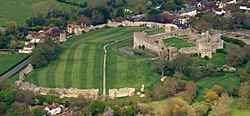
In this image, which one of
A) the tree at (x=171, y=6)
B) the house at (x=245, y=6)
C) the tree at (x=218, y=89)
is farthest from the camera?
the tree at (x=171, y=6)

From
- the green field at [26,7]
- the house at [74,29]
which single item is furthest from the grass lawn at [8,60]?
the green field at [26,7]

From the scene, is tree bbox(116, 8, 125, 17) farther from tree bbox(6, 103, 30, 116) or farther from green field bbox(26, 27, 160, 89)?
tree bbox(6, 103, 30, 116)

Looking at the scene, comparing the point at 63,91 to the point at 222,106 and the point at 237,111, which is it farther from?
the point at 237,111

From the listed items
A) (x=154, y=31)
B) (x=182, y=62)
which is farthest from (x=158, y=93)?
(x=154, y=31)

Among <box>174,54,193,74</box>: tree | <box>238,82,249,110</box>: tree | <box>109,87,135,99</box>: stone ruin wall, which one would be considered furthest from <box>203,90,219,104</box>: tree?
<box>174,54,193,74</box>: tree

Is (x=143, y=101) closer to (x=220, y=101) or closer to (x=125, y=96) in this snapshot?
(x=125, y=96)

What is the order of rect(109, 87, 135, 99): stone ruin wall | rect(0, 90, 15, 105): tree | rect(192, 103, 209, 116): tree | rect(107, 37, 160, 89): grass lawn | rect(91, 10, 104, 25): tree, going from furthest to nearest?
rect(91, 10, 104, 25): tree, rect(107, 37, 160, 89): grass lawn, rect(109, 87, 135, 99): stone ruin wall, rect(0, 90, 15, 105): tree, rect(192, 103, 209, 116): tree

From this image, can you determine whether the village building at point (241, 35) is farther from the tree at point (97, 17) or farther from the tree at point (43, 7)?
the tree at point (43, 7)
